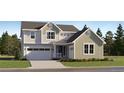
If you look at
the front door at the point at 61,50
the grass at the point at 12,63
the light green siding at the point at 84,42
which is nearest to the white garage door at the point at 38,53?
the front door at the point at 61,50

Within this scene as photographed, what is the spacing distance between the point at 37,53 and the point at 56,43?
336 cm

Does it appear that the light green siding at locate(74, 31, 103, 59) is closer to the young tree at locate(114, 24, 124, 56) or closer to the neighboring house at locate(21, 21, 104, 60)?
the neighboring house at locate(21, 21, 104, 60)

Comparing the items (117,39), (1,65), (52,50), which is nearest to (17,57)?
(1,65)

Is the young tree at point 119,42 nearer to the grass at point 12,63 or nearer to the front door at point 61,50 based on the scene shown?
the grass at point 12,63

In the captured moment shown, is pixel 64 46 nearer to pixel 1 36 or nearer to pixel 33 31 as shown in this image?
pixel 33 31

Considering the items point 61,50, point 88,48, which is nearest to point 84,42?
point 88,48

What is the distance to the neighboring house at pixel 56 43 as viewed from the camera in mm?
30984

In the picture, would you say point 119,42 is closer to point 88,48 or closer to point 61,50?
point 88,48

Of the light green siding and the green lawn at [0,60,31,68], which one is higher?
the light green siding

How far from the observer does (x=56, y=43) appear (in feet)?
109

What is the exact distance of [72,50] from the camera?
32.3 metres

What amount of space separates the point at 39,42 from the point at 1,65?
11005 millimetres

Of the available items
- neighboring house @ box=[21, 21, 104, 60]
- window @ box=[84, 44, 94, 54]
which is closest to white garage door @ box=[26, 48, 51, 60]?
neighboring house @ box=[21, 21, 104, 60]

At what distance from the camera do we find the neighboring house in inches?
1220
